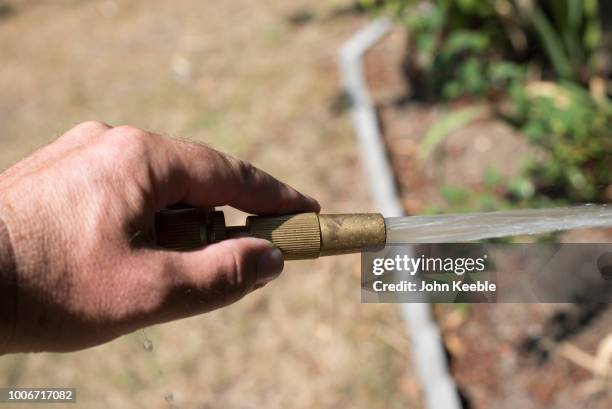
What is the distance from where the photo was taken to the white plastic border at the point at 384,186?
2650 mm

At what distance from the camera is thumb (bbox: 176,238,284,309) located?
121 centimetres

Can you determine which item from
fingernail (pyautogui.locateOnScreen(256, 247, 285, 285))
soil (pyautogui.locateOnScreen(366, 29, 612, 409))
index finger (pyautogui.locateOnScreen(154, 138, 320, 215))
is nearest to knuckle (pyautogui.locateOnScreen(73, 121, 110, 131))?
index finger (pyautogui.locateOnScreen(154, 138, 320, 215))

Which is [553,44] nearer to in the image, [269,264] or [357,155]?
[357,155]

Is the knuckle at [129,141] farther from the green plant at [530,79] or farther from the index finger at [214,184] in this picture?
the green plant at [530,79]

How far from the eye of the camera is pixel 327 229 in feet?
4.22

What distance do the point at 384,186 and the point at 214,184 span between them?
2441 mm

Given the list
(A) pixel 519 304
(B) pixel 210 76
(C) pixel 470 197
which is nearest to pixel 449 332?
(A) pixel 519 304

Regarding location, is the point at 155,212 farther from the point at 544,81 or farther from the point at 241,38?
the point at 241,38

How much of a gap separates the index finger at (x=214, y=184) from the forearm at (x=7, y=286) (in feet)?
0.90

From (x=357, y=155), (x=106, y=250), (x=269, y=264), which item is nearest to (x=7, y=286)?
(x=106, y=250)

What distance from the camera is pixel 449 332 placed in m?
2.89

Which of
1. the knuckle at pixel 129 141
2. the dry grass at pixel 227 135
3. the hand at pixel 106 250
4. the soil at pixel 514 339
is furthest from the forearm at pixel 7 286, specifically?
the soil at pixel 514 339

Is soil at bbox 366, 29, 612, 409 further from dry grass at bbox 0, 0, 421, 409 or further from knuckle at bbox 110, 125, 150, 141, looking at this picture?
knuckle at bbox 110, 125, 150, 141

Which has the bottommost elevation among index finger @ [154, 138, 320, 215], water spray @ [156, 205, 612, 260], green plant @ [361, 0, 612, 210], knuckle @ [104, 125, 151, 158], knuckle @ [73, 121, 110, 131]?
water spray @ [156, 205, 612, 260]
